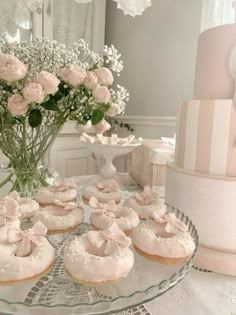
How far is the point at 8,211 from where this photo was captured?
52 cm

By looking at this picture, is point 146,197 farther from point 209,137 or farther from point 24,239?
point 24,239

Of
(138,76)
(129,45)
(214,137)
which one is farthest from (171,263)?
(129,45)

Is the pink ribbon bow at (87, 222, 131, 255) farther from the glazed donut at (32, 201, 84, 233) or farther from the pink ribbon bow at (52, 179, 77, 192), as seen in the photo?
the pink ribbon bow at (52, 179, 77, 192)

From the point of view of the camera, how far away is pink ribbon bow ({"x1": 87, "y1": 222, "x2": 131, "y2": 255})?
17.0 inches

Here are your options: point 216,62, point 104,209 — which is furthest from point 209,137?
point 104,209

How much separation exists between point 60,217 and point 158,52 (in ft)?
5.59

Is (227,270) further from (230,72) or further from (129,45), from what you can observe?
(129,45)

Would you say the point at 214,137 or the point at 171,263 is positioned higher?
the point at 214,137

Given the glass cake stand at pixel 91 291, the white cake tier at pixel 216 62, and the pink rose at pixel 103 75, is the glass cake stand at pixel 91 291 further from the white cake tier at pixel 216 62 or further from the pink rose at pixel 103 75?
the pink rose at pixel 103 75

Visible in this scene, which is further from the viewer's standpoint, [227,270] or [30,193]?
[30,193]

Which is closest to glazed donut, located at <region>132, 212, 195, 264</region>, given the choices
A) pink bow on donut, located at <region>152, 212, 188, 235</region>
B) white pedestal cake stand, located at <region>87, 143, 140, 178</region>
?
pink bow on donut, located at <region>152, 212, 188, 235</region>

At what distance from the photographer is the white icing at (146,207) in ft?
2.01

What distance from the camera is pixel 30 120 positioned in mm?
685

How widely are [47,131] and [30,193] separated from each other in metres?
0.18
